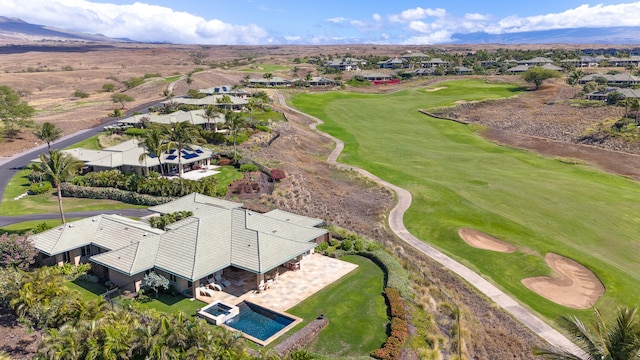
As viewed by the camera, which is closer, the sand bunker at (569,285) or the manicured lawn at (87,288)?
the manicured lawn at (87,288)

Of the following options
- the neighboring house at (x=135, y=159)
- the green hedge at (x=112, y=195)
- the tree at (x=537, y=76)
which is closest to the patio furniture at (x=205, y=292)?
the green hedge at (x=112, y=195)

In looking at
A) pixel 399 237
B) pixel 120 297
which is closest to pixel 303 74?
pixel 399 237

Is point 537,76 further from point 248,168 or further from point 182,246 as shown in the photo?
point 182,246

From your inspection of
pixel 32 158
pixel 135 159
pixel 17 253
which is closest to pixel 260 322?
pixel 17 253

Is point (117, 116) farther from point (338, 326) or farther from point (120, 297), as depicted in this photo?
point (338, 326)

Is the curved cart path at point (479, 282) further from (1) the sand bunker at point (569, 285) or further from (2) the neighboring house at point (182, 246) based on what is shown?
(2) the neighboring house at point (182, 246)

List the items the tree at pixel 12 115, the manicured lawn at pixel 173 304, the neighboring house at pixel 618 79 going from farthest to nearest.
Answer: the neighboring house at pixel 618 79
the tree at pixel 12 115
the manicured lawn at pixel 173 304

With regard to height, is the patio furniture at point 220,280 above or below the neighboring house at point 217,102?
below
